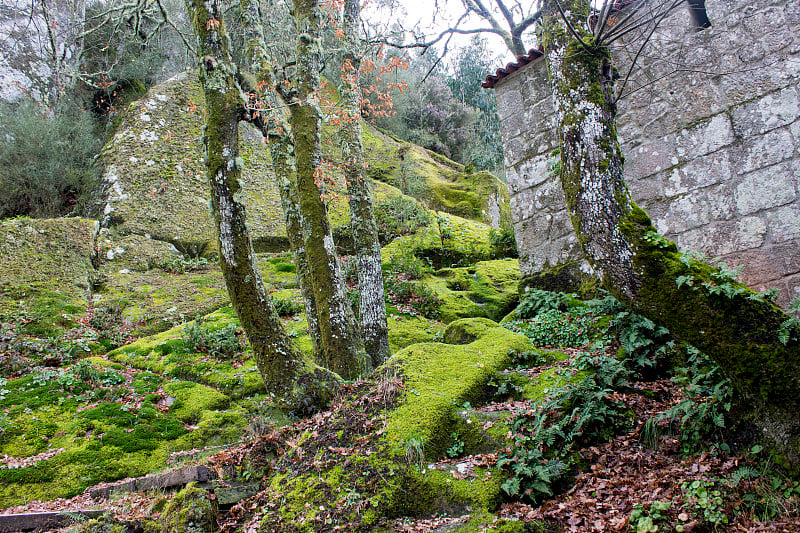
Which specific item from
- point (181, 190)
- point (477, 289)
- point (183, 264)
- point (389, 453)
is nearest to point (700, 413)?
point (389, 453)

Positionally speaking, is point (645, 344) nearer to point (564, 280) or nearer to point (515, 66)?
point (564, 280)

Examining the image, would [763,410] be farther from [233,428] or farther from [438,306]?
[438,306]

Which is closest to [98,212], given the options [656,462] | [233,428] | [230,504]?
[233,428]

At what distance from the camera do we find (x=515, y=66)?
7.58 m

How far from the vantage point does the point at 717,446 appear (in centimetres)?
303

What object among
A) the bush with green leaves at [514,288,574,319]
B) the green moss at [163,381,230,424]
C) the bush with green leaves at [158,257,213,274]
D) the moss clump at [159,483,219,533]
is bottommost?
the moss clump at [159,483,219,533]

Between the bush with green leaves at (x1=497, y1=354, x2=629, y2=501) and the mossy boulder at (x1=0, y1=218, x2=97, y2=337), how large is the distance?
779 centimetres

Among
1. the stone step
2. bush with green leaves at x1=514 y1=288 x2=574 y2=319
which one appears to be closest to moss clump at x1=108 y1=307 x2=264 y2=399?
the stone step

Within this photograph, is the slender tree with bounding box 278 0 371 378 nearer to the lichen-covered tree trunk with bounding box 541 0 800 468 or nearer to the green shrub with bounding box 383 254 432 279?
the lichen-covered tree trunk with bounding box 541 0 800 468

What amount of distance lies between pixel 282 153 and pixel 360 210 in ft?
4.79

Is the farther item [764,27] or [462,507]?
[764,27]

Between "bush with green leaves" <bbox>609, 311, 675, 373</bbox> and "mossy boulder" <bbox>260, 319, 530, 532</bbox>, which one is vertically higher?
"bush with green leaves" <bbox>609, 311, 675, 373</bbox>

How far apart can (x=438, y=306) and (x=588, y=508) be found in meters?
5.77

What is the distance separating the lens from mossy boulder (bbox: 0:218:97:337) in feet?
25.1
